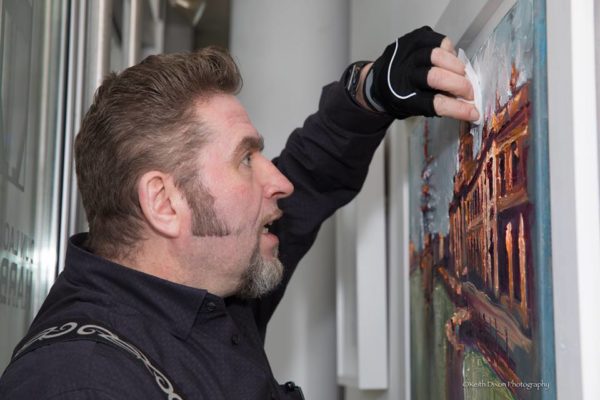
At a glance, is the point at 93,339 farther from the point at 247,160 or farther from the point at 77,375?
the point at 247,160

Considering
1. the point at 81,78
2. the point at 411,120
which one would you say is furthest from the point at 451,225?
the point at 81,78

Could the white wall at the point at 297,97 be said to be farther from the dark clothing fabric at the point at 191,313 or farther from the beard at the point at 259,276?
the beard at the point at 259,276

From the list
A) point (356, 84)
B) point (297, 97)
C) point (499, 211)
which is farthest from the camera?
→ point (297, 97)

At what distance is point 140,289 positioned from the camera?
1.04 metres

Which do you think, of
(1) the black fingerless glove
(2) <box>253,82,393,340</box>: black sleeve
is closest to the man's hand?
(1) the black fingerless glove

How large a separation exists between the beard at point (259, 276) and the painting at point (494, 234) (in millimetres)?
239

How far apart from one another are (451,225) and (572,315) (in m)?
0.42

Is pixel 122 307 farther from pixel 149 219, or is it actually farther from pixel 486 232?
pixel 486 232

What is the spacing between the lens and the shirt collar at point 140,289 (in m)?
1.03

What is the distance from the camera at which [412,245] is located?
132cm

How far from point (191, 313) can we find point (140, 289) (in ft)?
0.26

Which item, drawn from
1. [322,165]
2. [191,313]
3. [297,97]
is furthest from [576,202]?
[297,97]

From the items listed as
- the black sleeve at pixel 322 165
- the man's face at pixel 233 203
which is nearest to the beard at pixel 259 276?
the man's face at pixel 233 203

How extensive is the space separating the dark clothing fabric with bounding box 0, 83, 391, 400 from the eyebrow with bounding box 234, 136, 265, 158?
0.53 ft
